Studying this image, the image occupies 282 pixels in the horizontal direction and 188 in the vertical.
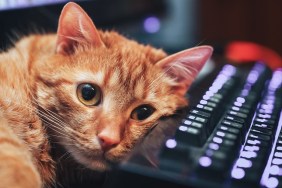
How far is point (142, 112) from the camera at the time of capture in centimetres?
87

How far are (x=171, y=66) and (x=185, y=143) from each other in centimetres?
31

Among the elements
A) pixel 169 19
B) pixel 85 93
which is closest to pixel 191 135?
pixel 85 93

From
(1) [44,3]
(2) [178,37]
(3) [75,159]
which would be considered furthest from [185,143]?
(2) [178,37]

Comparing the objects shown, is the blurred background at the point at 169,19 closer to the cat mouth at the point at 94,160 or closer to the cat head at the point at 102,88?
the cat head at the point at 102,88

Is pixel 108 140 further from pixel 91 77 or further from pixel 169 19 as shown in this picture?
pixel 169 19

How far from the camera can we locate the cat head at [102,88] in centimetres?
80

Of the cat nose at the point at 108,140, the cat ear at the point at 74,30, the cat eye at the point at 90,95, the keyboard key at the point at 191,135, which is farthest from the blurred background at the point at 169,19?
the keyboard key at the point at 191,135

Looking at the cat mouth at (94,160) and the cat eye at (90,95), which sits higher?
the cat eye at (90,95)

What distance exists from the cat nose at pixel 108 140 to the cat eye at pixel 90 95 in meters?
0.09

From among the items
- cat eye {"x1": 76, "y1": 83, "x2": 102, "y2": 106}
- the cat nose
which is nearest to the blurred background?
cat eye {"x1": 76, "y1": 83, "x2": 102, "y2": 106}

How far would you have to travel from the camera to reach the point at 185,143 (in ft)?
2.12

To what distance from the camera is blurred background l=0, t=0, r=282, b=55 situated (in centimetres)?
121

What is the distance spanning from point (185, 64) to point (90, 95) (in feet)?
0.73

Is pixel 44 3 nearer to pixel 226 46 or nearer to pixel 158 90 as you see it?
pixel 158 90
